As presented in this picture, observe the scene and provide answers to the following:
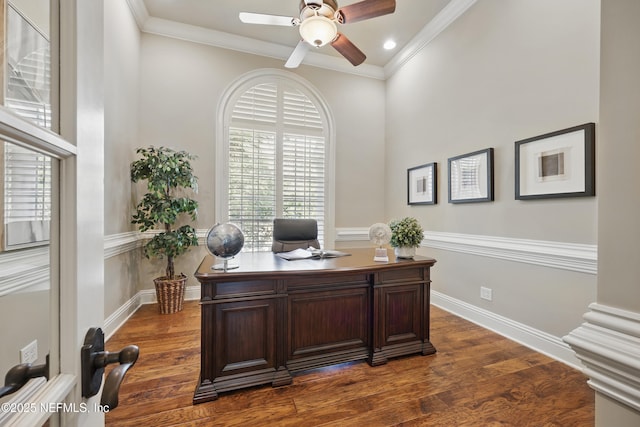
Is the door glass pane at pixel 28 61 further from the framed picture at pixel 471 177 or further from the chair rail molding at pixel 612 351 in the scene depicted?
the framed picture at pixel 471 177

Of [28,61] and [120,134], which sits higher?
[120,134]

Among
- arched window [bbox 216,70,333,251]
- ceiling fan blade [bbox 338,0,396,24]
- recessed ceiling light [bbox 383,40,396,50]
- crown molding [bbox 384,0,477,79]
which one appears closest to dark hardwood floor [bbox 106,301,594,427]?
arched window [bbox 216,70,333,251]

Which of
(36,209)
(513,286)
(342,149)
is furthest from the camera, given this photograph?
(342,149)

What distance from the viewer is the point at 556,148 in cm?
226

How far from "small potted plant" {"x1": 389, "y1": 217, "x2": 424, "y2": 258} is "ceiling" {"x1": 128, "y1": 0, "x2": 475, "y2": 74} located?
8.37 ft

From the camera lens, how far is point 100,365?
0.49 meters

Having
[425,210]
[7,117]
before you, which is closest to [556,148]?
[425,210]

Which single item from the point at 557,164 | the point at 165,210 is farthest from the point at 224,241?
Result: the point at 557,164

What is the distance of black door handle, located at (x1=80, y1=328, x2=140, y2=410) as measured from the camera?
44 centimetres

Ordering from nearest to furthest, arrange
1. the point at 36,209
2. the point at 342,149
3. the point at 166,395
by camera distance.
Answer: the point at 36,209
the point at 166,395
the point at 342,149

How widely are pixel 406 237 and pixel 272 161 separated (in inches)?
93.4

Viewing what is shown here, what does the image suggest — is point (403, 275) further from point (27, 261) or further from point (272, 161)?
point (272, 161)

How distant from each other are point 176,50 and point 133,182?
177cm

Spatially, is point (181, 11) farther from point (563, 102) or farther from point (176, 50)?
point (563, 102)
